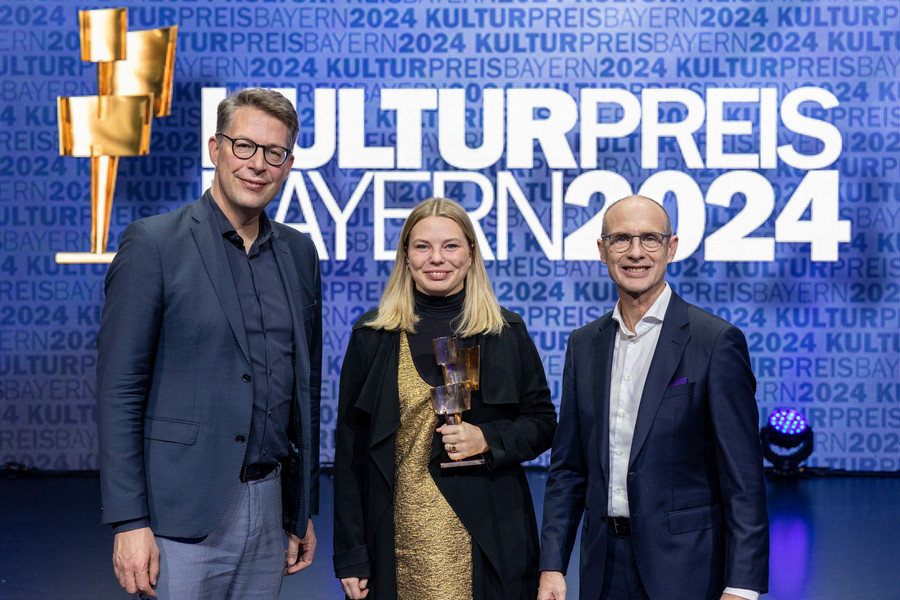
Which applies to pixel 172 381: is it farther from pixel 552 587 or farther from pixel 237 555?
pixel 552 587

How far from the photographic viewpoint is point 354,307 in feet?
20.9

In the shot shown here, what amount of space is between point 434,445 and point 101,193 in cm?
497

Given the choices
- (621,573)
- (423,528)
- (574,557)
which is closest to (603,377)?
(621,573)

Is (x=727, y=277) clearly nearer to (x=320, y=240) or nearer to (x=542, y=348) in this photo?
(x=542, y=348)

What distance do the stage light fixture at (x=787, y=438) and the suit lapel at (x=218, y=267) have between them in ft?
16.2

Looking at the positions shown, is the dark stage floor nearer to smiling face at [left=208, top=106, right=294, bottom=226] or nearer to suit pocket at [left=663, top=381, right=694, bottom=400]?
suit pocket at [left=663, top=381, right=694, bottom=400]

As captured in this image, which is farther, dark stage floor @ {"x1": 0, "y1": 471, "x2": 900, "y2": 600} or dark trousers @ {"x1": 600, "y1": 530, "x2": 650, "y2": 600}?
dark stage floor @ {"x1": 0, "y1": 471, "x2": 900, "y2": 600}

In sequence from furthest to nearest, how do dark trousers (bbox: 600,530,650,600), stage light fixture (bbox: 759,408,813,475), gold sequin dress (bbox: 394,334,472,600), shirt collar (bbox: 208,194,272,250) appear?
stage light fixture (bbox: 759,408,813,475) → gold sequin dress (bbox: 394,334,472,600) → shirt collar (bbox: 208,194,272,250) → dark trousers (bbox: 600,530,650,600)

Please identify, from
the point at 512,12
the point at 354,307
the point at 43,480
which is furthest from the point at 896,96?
the point at 43,480

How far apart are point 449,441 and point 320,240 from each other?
4380mm

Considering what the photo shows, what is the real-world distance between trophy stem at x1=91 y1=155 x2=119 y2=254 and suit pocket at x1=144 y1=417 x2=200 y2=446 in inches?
193

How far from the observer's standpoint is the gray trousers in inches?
76.8

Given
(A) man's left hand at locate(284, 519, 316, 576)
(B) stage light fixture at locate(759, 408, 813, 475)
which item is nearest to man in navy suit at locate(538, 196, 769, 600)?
(A) man's left hand at locate(284, 519, 316, 576)

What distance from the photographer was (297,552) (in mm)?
2264
